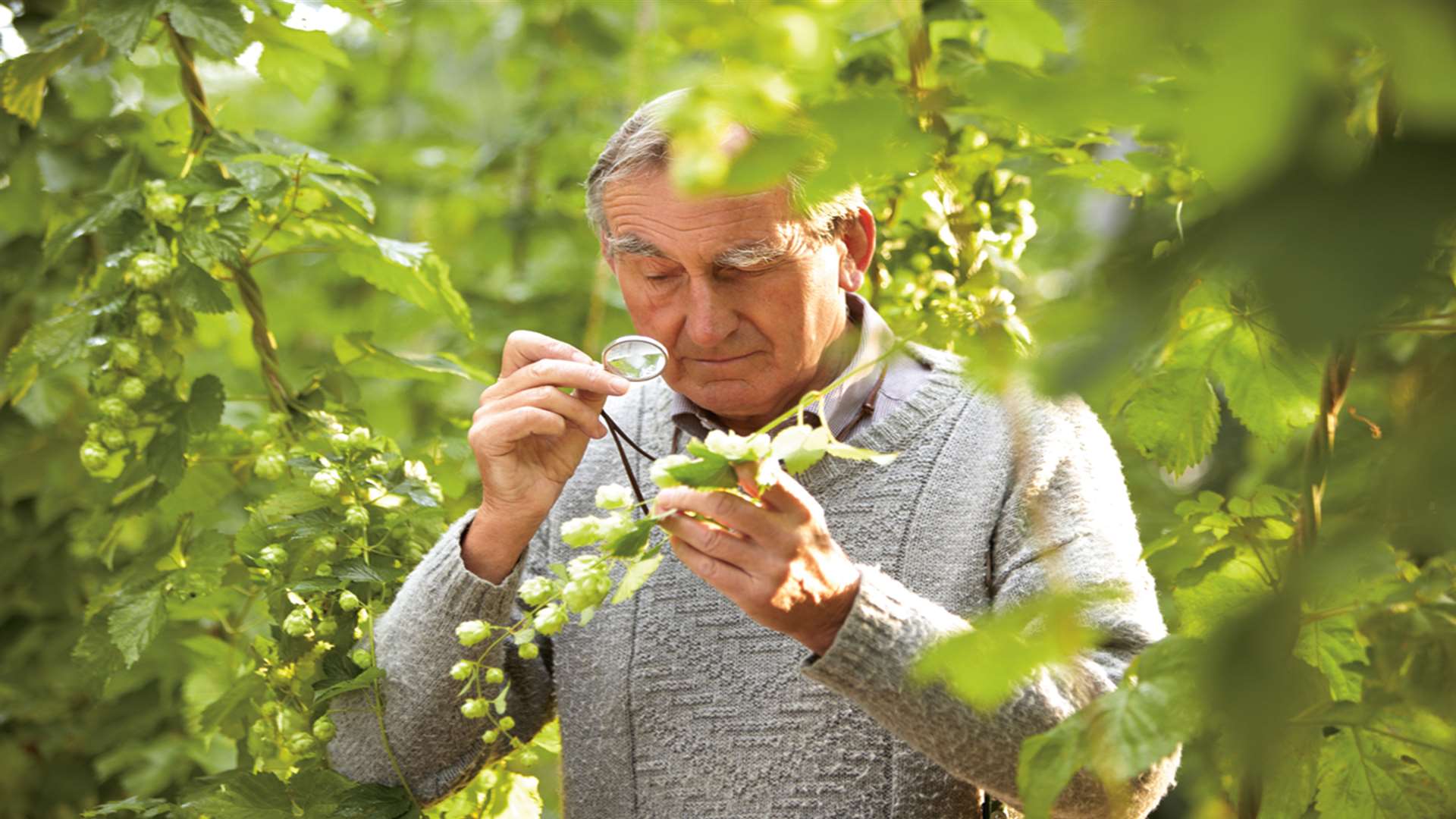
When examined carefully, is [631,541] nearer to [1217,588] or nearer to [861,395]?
[1217,588]

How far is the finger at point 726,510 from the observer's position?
118 cm

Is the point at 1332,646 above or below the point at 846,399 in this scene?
above

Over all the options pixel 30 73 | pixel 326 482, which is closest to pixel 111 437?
pixel 326 482

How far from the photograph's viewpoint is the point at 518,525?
1.68 meters

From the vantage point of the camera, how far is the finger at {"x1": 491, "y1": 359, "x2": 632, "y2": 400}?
5.11 feet

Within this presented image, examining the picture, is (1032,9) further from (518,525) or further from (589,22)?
(589,22)

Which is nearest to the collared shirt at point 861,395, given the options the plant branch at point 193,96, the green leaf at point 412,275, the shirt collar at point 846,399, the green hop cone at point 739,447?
the shirt collar at point 846,399

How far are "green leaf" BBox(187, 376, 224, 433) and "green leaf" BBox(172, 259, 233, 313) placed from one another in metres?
0.10

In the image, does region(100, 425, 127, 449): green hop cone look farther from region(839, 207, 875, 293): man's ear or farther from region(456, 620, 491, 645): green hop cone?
region(839, 207, 875, 293): man's ear

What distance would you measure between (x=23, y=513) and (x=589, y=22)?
1.88 meters

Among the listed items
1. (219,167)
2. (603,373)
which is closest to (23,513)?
(219,167)

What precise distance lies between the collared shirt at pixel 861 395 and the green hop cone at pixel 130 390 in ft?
2.34

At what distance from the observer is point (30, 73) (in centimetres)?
210

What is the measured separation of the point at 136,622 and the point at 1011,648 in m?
1.50
